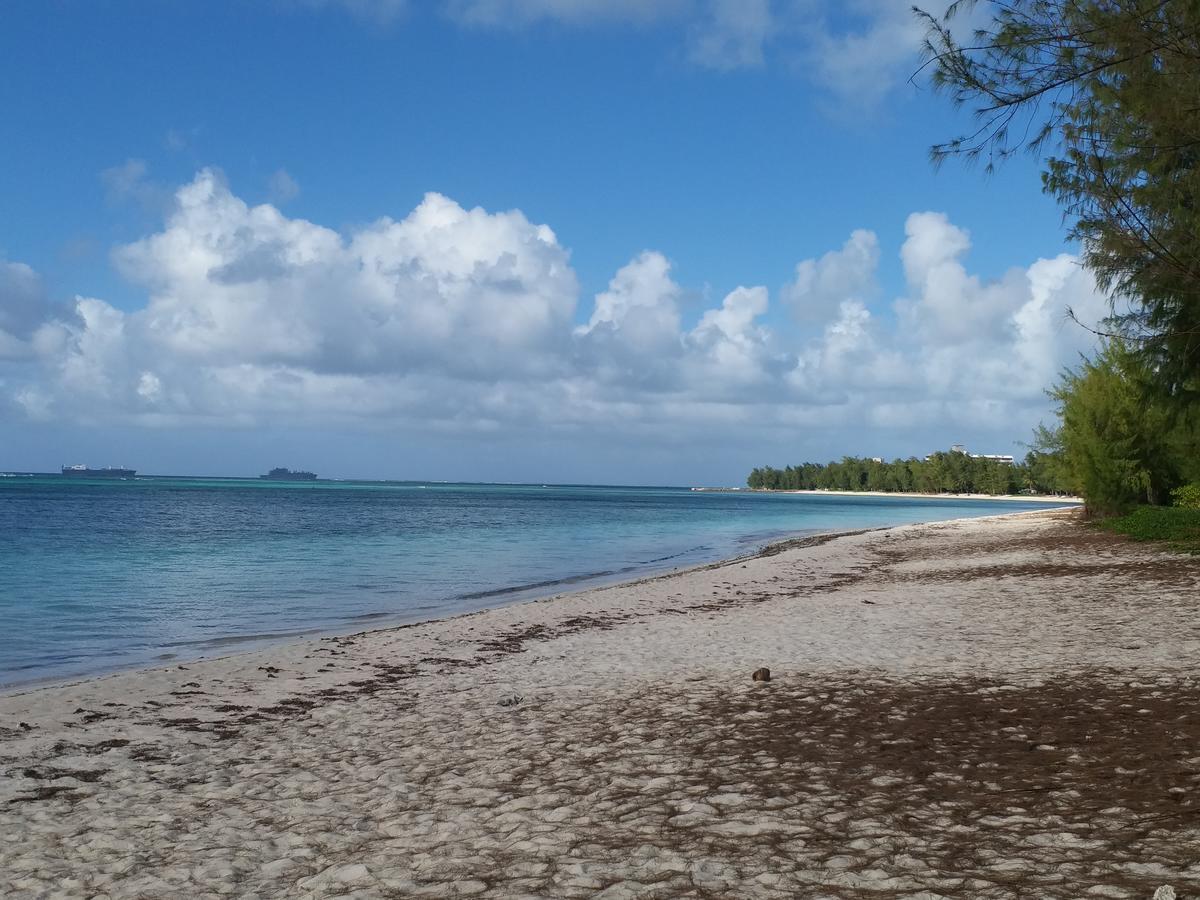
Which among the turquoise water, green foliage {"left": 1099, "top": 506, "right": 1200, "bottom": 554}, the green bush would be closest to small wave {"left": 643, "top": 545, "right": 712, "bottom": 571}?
the turquoise water

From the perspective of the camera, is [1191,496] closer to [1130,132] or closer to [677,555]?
[677,555]

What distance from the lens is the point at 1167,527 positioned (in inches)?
1209

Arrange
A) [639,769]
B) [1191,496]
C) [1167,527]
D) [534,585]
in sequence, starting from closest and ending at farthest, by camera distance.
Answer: [639,769], [534,585], [1167,527], [1191,496]

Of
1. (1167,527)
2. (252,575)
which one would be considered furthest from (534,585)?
(1167,527)

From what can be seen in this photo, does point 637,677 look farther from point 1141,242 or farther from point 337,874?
point 1141,242

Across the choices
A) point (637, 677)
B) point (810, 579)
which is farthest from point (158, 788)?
point (810, 579)

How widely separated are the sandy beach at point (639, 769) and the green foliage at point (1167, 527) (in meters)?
14.4

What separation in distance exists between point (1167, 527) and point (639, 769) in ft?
98.6

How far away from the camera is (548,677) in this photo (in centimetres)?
1223

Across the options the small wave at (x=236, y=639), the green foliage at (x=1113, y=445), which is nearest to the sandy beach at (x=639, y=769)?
the small wave at (x=236, y=639)

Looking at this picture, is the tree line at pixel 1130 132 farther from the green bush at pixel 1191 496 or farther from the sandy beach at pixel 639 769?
the green bush at pixel 1191 496

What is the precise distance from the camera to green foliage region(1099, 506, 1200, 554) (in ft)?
90.7

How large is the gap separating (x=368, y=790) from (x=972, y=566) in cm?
2405

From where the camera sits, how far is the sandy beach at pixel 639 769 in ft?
17.3
